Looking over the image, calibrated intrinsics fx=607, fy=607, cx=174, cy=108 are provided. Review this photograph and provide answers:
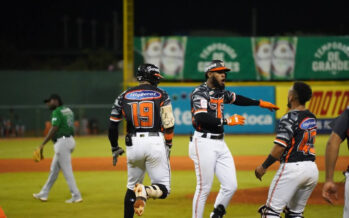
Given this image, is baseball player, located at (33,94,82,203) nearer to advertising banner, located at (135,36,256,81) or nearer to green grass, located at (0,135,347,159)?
green grass, located at (0,135,347,159)

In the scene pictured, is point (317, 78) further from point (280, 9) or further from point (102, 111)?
point (280, 9)

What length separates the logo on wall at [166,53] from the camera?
29875 mm

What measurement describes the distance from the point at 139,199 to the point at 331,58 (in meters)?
24.4

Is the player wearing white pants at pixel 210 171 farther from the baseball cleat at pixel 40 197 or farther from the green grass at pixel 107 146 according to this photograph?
the green grass at pixel 107 146

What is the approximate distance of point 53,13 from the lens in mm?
75312

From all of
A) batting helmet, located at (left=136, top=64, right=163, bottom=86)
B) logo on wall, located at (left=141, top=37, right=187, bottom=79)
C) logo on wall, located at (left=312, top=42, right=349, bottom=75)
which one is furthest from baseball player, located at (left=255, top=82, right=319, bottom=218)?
logo on wall, located at (left=312, top=42, right=349, bottom=75)

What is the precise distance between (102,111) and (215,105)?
27079 millimetres

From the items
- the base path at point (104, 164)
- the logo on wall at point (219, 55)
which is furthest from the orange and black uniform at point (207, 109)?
the logo on wall at point (219, 55)

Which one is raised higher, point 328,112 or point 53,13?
point 53,13

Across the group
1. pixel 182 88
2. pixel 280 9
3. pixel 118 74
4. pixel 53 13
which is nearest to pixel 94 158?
pixel 182 88

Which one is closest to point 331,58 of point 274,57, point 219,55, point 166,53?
point 274,57

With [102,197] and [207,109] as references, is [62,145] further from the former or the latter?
[207,109]

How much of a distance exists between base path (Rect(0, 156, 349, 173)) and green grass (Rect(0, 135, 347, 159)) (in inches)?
61.3

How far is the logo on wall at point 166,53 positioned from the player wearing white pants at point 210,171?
21.5 meters
